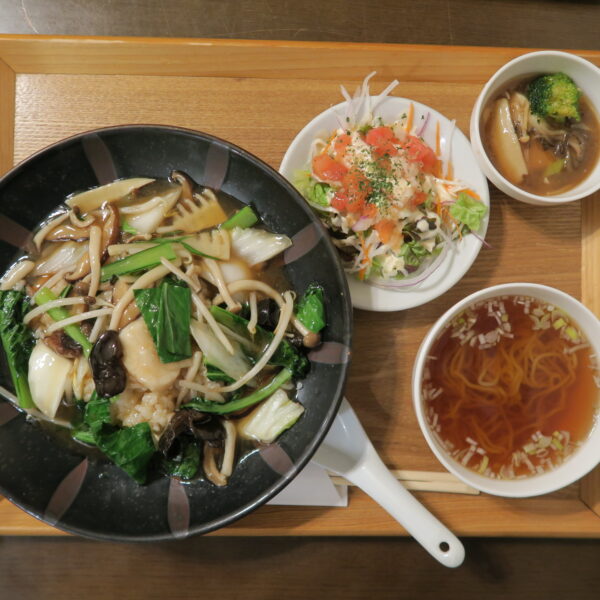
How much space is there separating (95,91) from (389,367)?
1.47 metres

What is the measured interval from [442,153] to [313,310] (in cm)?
78

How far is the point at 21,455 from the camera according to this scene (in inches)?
63.1

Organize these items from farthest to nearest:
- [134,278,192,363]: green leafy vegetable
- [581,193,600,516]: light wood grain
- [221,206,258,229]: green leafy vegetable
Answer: [581,193,600,516]: light wood grain, [221,206,258,229]: green leafy vegetable, [134,278,192,363]: green leafy vegetable

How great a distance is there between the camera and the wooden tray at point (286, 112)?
184 cm

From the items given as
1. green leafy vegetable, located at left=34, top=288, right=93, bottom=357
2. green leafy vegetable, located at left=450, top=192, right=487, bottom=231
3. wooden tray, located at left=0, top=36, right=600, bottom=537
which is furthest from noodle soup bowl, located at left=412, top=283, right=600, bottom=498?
green leafy vegetable, located at left=34, top=288, right=93, bottom=357

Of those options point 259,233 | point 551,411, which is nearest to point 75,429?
point 259,233

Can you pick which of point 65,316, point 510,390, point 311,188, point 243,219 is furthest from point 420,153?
point 65,316

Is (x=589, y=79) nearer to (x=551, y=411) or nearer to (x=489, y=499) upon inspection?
(x=551, y=411)

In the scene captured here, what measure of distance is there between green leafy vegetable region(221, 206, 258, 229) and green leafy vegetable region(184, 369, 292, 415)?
1.62 ft

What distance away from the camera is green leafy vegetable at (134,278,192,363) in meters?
1.52

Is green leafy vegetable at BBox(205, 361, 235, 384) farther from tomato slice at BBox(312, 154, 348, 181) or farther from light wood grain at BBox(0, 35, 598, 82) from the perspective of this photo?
light wood grain at BBox(0, 35, 598, 82)

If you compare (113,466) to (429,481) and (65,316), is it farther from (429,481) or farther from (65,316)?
(429,481)

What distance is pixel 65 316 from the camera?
5.25 ft

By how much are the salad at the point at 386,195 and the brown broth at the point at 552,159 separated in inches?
10.0
